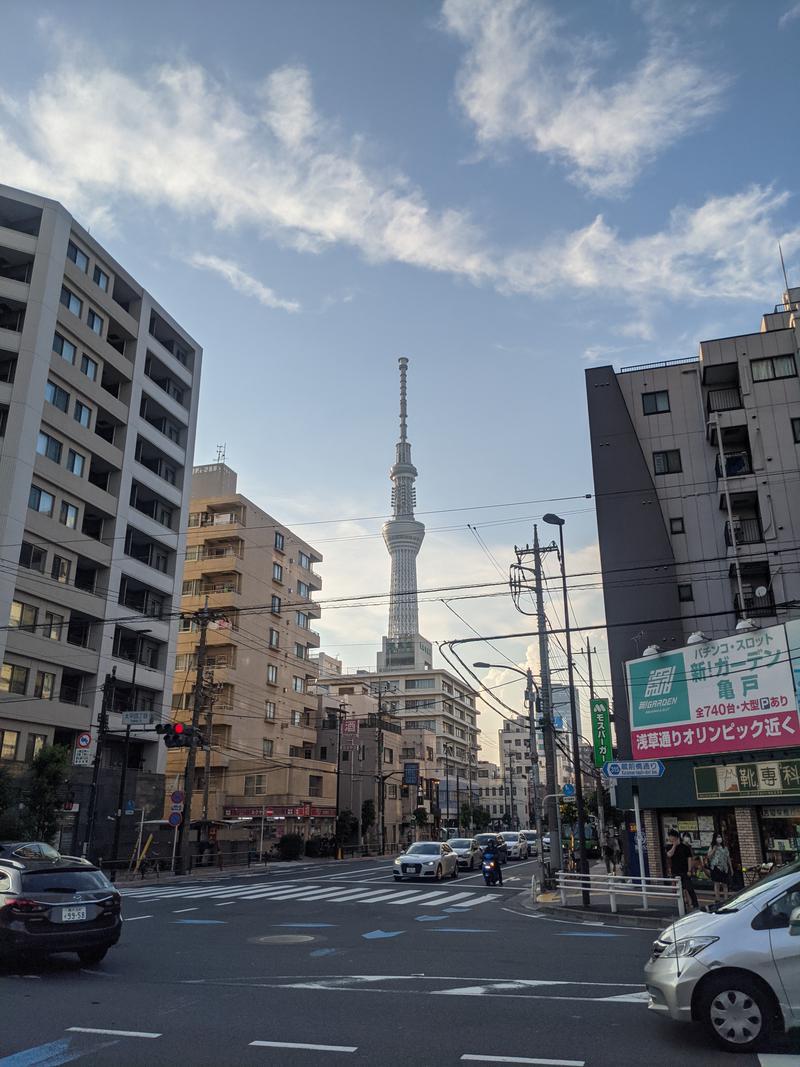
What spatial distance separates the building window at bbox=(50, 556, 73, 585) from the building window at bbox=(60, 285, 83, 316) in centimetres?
1337

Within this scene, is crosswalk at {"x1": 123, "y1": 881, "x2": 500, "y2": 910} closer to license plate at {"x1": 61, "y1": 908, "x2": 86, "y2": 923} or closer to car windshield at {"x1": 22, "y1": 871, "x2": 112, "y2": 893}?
car windshield at {"x1": 22, "y1": 871, "x2": 112, "y2": 893}

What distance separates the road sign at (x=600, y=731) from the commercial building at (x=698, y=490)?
0.54 meters

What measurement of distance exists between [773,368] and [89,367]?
34837 mm

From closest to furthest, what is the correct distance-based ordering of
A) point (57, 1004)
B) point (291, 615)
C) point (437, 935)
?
point (57, 1004), point (437, 935), point (291, 615)

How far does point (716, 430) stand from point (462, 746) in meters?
87.3

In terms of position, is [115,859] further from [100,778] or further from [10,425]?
[10,425]

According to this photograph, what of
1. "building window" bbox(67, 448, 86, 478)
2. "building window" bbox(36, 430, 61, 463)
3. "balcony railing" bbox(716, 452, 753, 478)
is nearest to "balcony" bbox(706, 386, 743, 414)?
"balcony railing" bbox(716, 452, 753, 478)

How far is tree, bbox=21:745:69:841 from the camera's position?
101 ft

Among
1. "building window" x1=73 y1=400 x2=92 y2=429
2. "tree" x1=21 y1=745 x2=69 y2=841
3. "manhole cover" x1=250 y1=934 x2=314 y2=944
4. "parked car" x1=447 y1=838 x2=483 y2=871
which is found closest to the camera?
"manhole cover" x1=250 y1=934 x2=314 y2=944

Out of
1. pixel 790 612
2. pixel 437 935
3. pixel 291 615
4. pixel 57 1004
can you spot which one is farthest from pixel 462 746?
pixel 57 1004

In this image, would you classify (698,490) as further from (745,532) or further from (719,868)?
(719,868)

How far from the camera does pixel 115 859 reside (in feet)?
107

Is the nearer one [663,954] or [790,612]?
[663,954]

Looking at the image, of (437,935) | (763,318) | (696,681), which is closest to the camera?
(437,935)
